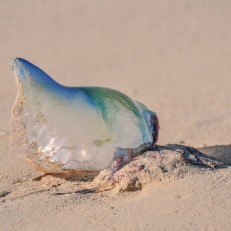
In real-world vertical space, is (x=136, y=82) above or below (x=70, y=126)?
above

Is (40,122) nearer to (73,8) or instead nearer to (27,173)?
(27,173)

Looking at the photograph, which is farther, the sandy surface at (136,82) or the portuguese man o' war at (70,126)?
the portuguese man o' war at (70,126)

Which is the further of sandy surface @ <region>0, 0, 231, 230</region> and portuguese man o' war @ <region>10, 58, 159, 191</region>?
portuguese man o' war @ <region>10, 58, 159, 191</region>

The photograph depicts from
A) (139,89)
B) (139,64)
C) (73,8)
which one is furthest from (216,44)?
(73,8)

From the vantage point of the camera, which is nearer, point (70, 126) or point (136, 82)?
point (70, 126)
